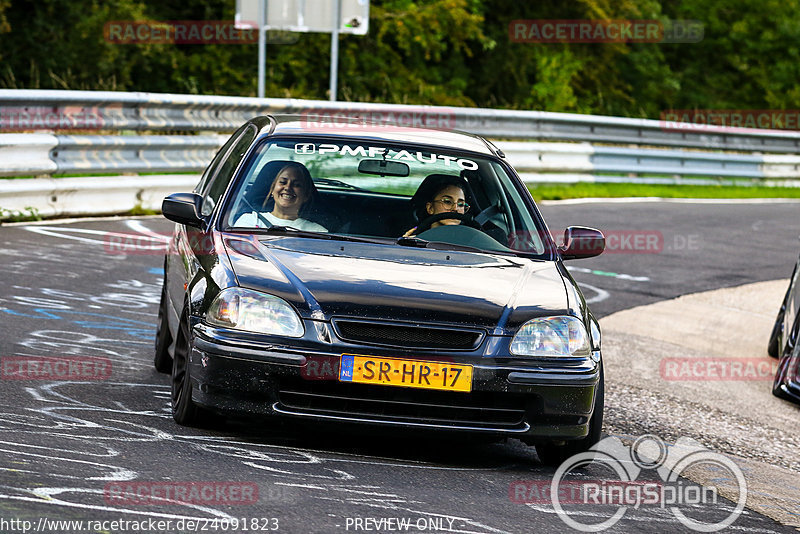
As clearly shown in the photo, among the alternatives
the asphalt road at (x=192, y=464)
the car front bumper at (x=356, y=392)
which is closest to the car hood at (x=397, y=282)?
the car front bumper at (x=356, y=392)

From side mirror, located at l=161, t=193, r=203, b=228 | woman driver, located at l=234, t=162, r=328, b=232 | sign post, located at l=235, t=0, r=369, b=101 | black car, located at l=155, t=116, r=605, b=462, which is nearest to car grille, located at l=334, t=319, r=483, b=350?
black car, located at l=155, t=116, r=605, b=462

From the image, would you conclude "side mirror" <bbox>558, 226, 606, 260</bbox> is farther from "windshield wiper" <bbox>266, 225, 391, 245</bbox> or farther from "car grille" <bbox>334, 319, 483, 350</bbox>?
"car grille" <bbox>334, 319, 483, 350</bbox>

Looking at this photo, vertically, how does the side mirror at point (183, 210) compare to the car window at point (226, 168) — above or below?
below

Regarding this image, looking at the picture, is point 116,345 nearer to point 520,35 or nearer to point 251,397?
point 251,397

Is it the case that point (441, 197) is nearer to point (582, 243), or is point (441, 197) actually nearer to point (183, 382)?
point (582, 243)

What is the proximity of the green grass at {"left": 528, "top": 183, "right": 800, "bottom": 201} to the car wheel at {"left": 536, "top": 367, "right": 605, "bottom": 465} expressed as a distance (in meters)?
12.5

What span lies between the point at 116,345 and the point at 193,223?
1.62 meters

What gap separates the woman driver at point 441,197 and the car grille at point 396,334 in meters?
1.39

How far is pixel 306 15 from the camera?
20.4 m

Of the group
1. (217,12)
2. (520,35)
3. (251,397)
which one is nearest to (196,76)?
(217,12)

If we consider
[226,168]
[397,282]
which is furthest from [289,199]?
[397,282]

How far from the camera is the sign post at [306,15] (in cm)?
2027

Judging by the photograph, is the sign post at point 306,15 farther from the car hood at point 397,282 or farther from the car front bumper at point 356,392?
the car front bumper at point 356,392

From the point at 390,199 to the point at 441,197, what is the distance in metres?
0.33
